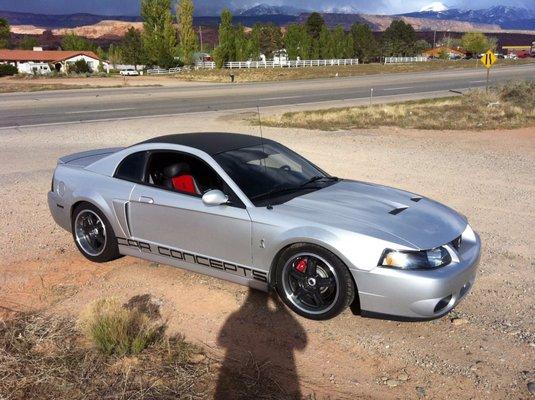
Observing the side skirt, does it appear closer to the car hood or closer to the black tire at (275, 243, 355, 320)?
the black tire at (275, 243, 355, 320)

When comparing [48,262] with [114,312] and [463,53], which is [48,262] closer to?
[114,312]

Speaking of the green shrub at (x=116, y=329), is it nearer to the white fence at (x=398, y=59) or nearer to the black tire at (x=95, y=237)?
the black tire at (x=95, y=237)

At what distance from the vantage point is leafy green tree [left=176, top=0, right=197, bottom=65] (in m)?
77.6

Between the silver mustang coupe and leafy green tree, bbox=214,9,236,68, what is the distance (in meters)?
68.2

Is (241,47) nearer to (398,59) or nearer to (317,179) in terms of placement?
(398,59)

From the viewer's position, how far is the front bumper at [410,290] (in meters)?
3.74

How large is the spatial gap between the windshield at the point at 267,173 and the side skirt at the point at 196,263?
0.59 m

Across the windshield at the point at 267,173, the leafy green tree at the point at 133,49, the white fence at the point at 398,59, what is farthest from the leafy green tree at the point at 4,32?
the windshield at the point at 267,173

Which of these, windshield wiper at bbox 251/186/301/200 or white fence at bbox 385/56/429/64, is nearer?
windshield wiper at bbox 251/186/301/200

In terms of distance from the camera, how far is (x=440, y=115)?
20094 millimetres

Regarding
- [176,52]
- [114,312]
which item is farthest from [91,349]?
[176,52]

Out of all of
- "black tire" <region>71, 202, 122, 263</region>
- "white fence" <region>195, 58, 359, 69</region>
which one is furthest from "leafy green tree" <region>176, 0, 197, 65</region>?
"black tire" <region>71, 202, 122, 263</region>

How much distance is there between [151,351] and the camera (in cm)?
375

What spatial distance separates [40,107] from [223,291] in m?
23.8
